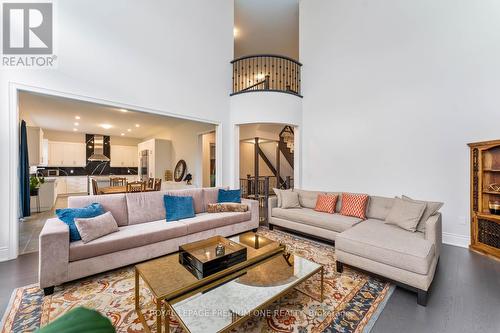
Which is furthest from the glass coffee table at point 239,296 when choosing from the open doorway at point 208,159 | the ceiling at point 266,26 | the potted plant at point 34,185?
the ceiling at point 266,26

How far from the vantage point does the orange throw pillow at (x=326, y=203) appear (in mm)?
3777

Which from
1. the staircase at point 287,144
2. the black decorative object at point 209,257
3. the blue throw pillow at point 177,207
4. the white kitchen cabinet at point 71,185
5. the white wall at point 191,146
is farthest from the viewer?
the white kitchen cabinet at point 71,185

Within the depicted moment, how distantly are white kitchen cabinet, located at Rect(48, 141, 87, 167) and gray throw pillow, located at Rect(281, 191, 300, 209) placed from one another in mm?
9372

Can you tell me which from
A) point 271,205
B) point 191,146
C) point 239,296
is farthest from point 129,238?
point 191,146

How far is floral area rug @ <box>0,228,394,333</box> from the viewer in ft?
5.58

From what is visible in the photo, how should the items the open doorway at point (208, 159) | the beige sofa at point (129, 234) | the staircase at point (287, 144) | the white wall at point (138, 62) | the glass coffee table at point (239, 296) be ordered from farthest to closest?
1. the open doorway at point (208, 159)
2. the staircase at point (287, 144)
3. the white wall at point (138, 62)
4. the beige sofa at point (129, 234)
5. the glass coffee table at point (239, 296)

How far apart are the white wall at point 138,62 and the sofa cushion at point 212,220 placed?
74.3 inches

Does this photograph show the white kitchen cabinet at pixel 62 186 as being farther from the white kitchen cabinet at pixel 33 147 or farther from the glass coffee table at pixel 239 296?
the glass coffee table at pixel 239 296

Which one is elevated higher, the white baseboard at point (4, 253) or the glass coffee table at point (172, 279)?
the glass coffee table at point (172, 279)

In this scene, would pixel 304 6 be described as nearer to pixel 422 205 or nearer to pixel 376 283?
pixel 422 205

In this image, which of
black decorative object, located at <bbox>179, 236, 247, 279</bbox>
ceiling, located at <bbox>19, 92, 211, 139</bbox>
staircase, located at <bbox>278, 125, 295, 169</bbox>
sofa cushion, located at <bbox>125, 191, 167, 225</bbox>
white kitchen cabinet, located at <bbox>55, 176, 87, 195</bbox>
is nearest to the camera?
black decorative object, located at <bbox>179, 236, 247, 279</bbox>

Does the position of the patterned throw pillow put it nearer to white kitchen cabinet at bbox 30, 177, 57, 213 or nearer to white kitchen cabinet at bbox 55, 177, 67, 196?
white kitchen cabinet at bbox 30, 177, 57, 213

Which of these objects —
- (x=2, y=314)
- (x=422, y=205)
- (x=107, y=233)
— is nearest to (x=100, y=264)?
(x=107, y=233)

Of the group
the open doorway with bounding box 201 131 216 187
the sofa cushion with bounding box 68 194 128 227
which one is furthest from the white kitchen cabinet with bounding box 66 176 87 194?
the sofa cushion with bounding box 68 194 128 227
